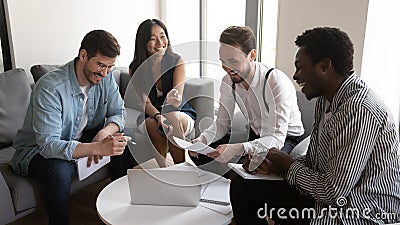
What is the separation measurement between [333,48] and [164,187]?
2.62ft

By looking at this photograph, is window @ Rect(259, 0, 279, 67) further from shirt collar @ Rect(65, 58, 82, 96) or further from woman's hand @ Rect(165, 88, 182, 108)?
shirt collar @ Rect(65, 58, 82, 96)

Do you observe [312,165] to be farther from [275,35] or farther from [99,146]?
[275,35]

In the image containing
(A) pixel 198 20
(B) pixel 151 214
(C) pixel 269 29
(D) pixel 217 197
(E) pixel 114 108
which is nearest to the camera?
(B) pixel 151 214

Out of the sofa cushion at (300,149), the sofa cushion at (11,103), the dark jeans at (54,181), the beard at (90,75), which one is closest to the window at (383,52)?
the sofa cushion at (300,149)

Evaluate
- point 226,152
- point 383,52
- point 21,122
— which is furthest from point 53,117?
point 383,52

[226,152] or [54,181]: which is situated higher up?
→ [226,152]

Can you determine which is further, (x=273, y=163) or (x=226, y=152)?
(x=226, y=152)

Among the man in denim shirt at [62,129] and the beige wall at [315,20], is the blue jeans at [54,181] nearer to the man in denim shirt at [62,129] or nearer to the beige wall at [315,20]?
the man in denim shirt at [62,129]

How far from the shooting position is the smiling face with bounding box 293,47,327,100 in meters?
1.37

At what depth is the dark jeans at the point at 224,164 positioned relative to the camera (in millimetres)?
1860

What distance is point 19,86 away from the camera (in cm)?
230

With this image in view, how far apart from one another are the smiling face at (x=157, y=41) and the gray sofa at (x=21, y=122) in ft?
1.22

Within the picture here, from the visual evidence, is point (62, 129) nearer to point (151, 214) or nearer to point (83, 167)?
point (83, 167)

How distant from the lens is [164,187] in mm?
1562
